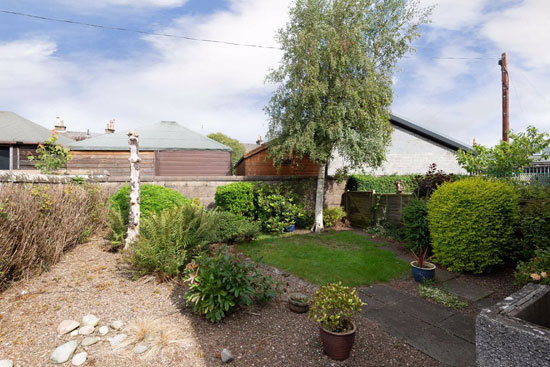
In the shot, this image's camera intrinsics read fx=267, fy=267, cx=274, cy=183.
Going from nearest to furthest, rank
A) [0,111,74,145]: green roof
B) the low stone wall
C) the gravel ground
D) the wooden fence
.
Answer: the gravel ground
the low stone wall
the wooden fence
[0,111,74,145]: green roof

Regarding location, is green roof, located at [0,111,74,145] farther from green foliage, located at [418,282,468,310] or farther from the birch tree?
green foliage, located at [418,282,468,310]

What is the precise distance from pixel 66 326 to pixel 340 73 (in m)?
7.77

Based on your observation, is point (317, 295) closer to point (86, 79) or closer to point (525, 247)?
point (525, 247)

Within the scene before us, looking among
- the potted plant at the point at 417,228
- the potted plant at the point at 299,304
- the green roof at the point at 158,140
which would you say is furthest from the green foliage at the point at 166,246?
the green roof at the point at 158,140

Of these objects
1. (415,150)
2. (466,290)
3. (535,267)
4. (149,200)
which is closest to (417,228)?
(466,290)

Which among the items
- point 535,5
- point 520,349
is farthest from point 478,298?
point 535,5

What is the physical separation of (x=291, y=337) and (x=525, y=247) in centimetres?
433

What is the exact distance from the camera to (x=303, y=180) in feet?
31.6

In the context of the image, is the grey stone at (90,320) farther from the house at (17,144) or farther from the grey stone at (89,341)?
the house at (17,144)

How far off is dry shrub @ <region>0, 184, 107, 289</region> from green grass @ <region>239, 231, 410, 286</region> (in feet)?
11.1

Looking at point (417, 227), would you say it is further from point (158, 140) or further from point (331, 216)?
point (158, 140)

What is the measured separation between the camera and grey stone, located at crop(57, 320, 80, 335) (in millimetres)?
2786

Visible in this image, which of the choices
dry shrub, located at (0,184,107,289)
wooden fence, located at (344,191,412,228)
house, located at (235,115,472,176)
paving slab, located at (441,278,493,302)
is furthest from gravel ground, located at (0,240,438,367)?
house, located at (235,115,472,176)

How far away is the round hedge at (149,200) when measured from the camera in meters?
6.15
